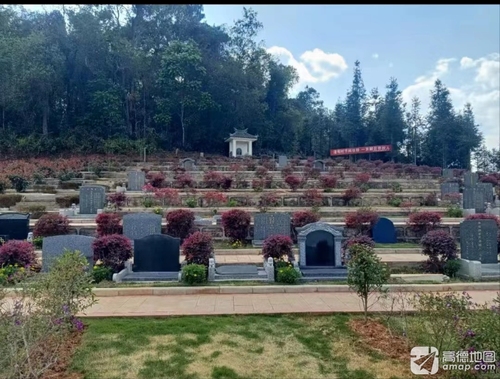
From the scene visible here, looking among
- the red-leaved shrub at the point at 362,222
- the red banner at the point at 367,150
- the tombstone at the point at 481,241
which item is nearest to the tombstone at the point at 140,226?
the red-leaved shrub at the point at 362,222

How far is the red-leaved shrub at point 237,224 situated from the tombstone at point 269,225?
1.29ft

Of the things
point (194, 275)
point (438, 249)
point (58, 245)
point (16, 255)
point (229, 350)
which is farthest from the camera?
point (438, 249)

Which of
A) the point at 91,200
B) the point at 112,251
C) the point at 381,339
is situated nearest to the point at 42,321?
the point at 381,339

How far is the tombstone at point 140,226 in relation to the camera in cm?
1184

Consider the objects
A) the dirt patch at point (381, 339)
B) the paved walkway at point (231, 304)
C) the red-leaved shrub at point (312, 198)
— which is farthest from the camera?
the red-leaved shrub at point (312, 198)

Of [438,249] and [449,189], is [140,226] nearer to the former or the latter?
[438,249]

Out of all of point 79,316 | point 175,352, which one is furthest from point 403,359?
point 79,316

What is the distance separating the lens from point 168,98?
42188mm

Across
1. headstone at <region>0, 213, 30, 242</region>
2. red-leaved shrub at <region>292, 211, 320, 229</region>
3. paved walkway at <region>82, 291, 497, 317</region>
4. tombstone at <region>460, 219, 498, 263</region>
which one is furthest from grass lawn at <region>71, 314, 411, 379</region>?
headstone at <region>0, 213, 30, 242</region>

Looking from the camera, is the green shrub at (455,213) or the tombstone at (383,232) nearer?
the tombstone at (383,232)

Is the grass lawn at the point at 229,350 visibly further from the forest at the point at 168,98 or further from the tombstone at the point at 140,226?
the forest at the point at 168,98

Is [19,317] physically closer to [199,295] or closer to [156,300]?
[156,300]

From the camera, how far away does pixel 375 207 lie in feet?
57.5

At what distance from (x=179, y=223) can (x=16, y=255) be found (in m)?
4.97
